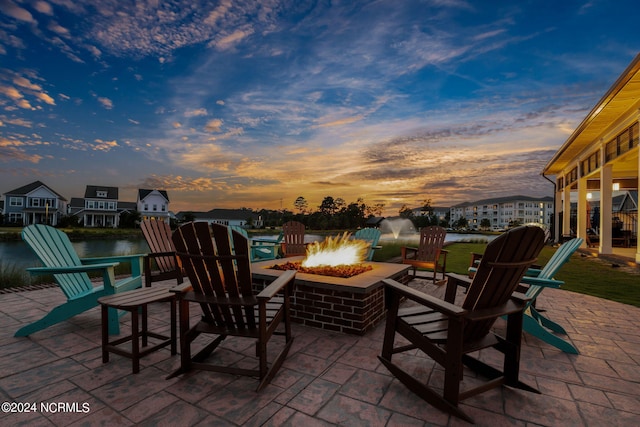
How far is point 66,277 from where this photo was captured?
3041mm

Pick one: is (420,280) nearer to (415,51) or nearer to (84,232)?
(415,51)

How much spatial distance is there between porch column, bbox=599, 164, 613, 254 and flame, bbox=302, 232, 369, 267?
8494 millimetres

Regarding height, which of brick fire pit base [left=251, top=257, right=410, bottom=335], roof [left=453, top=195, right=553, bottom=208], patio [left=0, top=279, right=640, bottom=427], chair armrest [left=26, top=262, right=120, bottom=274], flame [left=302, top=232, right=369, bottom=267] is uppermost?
roof [left=453, top=195, right=553, bottom=208]

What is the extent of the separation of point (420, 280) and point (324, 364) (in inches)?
149

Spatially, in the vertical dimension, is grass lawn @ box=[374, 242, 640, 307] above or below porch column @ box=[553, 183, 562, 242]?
below

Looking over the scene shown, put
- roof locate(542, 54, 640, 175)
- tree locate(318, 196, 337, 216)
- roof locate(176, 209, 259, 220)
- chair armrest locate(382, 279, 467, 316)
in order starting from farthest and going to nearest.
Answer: roof locate(176, 209, 259, 220) < tree locate(318, 196, 337, 216) < roof locate(542, 54, 640, 175) < chair armrest locate(382, 279, 467, 316)

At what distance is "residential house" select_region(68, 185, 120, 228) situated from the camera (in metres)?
35.5

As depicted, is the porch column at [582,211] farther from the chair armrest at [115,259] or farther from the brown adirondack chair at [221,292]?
the chair armrest at [115,259]

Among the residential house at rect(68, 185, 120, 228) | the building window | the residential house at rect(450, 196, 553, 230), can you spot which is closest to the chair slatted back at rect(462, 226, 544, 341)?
the residential house at rect(68, 185, 120, 228)

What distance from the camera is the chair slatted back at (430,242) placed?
5691 millimetres

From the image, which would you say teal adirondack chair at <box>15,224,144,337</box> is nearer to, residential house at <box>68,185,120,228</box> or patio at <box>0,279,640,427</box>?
patio at <box>0,279,640,427</box>

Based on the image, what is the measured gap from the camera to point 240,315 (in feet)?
6.81

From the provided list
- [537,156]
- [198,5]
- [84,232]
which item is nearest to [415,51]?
[198,5]

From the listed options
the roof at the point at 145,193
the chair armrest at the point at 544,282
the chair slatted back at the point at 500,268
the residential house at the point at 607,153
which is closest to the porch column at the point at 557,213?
the residential house at the point at 607,153
